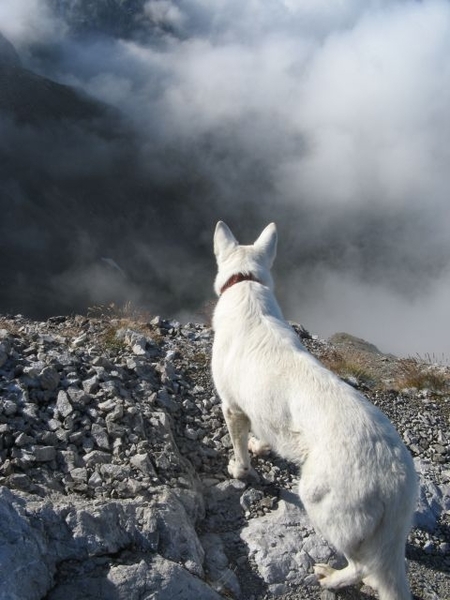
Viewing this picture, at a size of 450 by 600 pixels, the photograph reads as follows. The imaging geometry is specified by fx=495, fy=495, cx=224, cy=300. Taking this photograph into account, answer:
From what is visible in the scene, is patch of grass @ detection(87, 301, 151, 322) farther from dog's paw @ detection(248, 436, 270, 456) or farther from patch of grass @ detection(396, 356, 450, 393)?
patch of grass @ detection(396, 356, 450, 393)

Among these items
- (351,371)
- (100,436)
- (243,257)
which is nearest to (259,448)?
(100,436)

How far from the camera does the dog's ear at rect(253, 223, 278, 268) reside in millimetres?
6600

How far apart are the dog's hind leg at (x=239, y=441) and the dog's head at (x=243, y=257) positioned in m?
1.68

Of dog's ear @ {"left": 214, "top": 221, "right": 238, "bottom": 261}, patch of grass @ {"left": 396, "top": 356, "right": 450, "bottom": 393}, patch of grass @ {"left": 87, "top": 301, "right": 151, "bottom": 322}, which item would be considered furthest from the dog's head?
patch of grass @ {"left": 396, "top": 356, "right": 450, "bottom": 393}

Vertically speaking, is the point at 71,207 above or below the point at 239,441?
above

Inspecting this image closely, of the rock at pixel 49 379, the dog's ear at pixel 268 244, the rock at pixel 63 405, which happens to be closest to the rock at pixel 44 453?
the rock at pixel 63 405

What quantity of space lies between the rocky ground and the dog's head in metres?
1.98

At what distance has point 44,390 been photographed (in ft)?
20.5

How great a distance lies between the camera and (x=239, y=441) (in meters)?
5.89

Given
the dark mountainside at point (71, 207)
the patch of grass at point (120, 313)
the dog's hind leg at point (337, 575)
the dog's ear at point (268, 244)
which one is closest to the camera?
the dog's hind leg at point (337, 575)

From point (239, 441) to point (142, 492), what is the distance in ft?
4.44

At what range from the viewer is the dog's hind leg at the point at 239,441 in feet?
18.8

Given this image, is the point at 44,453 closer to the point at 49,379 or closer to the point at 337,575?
the point at 49,379

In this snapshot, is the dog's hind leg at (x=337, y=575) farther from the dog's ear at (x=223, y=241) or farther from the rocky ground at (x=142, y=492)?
the dog's ear at (x=223, y=241)
